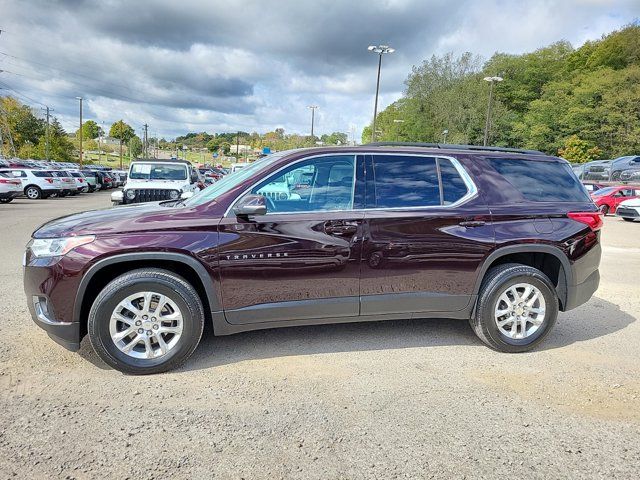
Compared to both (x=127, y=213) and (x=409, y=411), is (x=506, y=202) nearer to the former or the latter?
(x=409, y=411)

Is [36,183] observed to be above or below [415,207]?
below

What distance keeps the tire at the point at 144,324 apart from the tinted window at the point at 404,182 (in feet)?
5.57

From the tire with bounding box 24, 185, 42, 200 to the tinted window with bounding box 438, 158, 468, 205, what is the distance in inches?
979

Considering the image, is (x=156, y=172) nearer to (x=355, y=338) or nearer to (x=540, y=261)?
(x=355, y=338)

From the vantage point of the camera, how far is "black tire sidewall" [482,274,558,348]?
12.8 ft

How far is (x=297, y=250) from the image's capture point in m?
3.47

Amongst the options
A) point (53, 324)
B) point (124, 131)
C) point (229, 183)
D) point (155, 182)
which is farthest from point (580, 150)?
point (124, 131)

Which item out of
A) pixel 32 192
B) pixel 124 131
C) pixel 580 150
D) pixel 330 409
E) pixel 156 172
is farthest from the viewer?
pixel 124 131

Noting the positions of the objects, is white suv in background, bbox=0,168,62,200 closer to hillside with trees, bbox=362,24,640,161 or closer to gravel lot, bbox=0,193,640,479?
gravel lot, bbox=0,193,640,479

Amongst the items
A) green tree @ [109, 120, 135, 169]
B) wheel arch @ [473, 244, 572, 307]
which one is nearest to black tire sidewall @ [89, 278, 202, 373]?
wheel arch @ [473, 244, 572, 307]

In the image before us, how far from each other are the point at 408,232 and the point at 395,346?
1.12m

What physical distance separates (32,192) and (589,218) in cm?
2605

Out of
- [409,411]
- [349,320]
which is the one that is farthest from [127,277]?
[409,411]

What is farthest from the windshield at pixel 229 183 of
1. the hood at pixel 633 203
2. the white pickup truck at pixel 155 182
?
the hood at pixel 633 203
